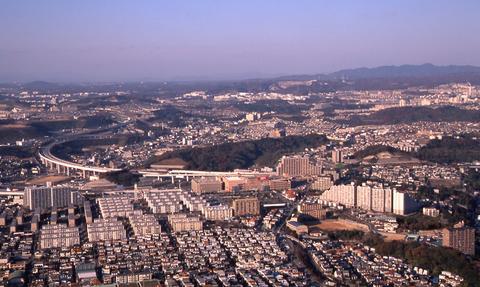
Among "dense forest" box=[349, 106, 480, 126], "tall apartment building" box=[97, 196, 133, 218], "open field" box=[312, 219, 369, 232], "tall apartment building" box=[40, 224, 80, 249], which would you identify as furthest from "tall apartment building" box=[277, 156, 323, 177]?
"dense forest" box=[349, 106, 480, 126]

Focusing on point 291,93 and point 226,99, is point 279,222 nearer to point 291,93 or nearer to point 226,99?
point 226,99

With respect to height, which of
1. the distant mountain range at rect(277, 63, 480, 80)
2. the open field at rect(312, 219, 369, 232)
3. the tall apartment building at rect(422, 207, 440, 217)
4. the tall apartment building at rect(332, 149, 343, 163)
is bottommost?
the open field at rect(312, 219, 369, 232)

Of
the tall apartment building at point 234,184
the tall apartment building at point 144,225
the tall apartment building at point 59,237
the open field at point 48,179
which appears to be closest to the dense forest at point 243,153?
the tall apartment building at point 234,184

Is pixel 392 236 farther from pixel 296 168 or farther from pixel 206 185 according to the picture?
pixel 296 168

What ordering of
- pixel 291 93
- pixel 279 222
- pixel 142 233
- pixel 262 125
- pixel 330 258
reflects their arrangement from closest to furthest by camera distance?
1. pixel 330 258
2. pixel 142 233
3. pixel 279 222
4. pixel 262 125
5. pixel 291 93

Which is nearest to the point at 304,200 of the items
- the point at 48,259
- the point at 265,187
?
the point at 265,187

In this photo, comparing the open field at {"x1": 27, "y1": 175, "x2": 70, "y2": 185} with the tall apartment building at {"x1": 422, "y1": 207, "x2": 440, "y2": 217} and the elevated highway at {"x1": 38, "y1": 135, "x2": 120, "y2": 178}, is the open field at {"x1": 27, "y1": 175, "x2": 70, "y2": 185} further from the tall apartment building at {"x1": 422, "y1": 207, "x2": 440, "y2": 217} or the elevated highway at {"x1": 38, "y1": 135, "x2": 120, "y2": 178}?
the tall apartment building at {"x1": 422, "y1": 207, "x2": 440, "y2": 217}

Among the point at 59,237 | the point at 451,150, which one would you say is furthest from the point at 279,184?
the point at 59,237

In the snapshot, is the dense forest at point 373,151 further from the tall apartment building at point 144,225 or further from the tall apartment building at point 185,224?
the tall apartment building at point 144,225
